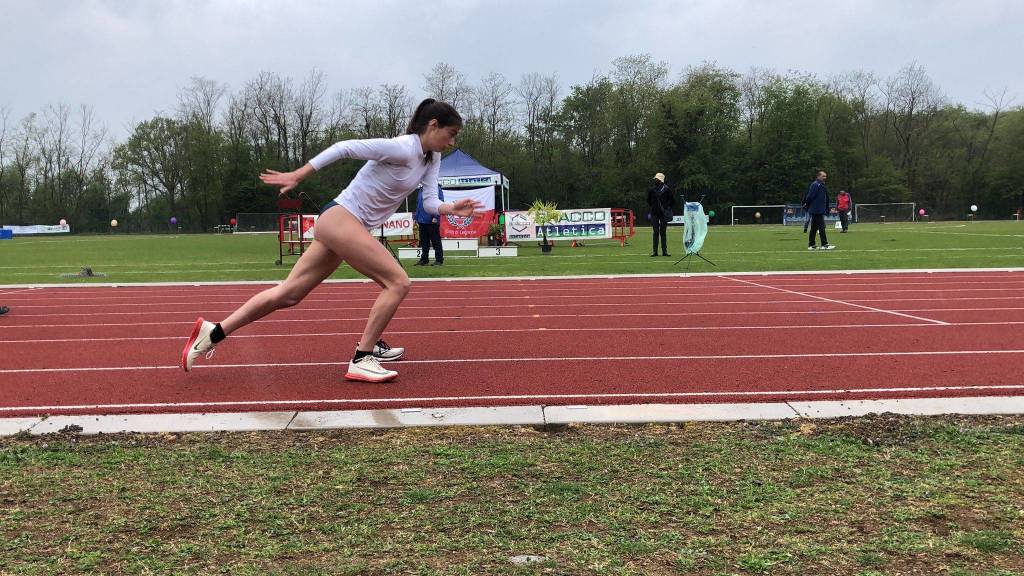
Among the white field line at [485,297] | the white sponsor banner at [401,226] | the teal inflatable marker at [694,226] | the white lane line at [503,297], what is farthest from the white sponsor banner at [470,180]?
the white lane line at [503,297]

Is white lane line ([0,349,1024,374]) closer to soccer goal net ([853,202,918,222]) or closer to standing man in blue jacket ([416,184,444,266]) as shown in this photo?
standing man in blue jacket ([416,184,444,266])

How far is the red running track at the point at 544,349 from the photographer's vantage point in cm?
466

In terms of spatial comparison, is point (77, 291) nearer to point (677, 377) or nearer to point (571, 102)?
point (677, 377)

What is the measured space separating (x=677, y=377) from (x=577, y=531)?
2.66m

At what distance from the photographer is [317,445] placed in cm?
365

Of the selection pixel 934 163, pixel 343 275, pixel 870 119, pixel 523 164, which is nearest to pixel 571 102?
pixel 523 164

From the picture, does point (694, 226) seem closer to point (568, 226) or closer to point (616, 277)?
point (616, 277)

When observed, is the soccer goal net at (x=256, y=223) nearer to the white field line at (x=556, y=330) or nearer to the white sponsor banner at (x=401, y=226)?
the white sponsor banner at (x=401, y=226)

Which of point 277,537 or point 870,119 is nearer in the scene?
point 277,537

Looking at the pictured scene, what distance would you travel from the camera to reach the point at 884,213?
59250 millimetres

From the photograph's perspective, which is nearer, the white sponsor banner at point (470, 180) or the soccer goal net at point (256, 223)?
the white sponsor banner at point (470, 180)

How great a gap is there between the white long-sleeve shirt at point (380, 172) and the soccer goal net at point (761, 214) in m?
60.5

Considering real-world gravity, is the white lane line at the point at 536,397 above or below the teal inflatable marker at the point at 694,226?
below

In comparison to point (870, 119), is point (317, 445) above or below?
below
